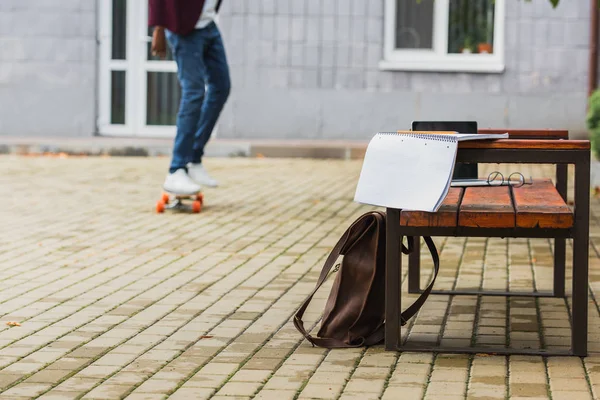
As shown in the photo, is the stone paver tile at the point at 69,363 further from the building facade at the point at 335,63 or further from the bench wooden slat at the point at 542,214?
the building facade at the point at 335,63

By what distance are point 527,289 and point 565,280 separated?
0.70 ft

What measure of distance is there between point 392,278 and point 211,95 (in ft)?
16.9

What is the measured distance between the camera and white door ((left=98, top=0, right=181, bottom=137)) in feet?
55.4

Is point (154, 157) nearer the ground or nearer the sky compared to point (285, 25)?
nearer the ground

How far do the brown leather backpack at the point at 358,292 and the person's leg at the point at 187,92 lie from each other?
14.2 feet

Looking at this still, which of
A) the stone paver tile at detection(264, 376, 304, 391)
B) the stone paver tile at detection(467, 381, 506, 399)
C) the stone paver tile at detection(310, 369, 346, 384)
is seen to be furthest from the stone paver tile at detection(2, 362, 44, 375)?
the stone paver tile at detection(467, 381, 506, 399)

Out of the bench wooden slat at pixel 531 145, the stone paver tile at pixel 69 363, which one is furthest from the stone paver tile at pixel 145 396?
the bench wooden slat at pixel 531 145

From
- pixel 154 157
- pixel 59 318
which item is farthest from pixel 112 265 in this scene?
pixel 154 157

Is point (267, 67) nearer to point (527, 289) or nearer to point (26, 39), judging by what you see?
point (26, 39)

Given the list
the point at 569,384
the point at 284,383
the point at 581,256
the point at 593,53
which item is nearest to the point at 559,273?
the point at 581,256

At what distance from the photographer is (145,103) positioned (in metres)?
17.1

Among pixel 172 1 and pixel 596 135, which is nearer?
pixel 172 1

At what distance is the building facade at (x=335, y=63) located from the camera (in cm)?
1597

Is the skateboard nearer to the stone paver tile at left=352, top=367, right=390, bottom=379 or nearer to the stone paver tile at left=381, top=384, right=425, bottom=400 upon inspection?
the stone paver tile at left=352, top=367, right=390, bottom=379
